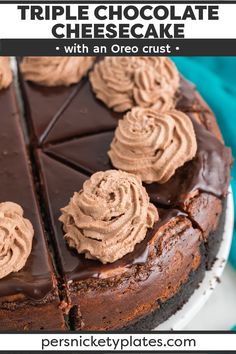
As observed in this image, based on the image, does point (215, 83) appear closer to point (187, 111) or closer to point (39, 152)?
point (187, 111)

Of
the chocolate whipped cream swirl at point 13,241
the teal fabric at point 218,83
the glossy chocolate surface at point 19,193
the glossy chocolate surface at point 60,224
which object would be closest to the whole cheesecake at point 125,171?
the glossy chocolate surface at point 60,224

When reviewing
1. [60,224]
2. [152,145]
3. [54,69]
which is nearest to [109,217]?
[60,224]

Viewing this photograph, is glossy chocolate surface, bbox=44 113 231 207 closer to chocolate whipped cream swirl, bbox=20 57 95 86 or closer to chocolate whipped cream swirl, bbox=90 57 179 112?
chocolate whipped cream swirl, bbox=90 57 179 112

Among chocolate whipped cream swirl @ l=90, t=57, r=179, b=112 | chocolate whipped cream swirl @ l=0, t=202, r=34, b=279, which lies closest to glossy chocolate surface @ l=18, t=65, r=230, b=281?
chocolate whipped cream swirl @ l=90, t=57, r=179, b=112

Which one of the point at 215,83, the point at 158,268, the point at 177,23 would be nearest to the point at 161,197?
the point at 158,268

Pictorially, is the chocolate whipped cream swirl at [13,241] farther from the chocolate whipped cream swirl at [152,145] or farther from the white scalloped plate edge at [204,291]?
the white scalloped plate edge at [204,291]
